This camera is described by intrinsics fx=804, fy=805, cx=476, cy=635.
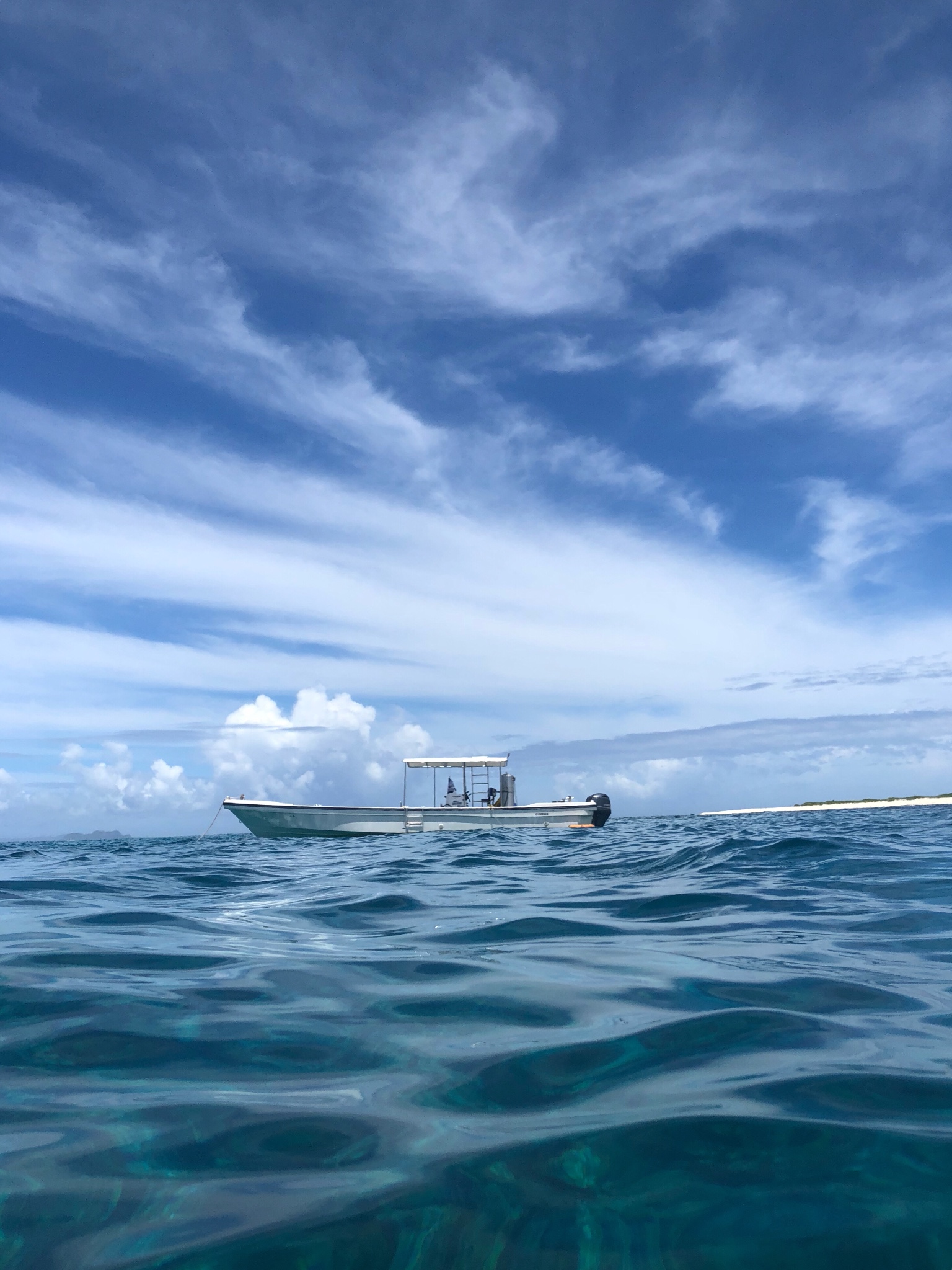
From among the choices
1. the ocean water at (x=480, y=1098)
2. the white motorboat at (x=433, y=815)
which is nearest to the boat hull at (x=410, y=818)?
the white motorboat at (x=433, y=815)

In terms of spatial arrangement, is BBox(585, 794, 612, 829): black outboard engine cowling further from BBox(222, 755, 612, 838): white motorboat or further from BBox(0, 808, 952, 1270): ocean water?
BBox(0, 808, 952, 1270): ocean water

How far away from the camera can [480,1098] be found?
2432 millimetres

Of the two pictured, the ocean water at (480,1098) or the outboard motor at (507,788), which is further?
the outboard motor at (507,788)

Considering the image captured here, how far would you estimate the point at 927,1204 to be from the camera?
173 cm

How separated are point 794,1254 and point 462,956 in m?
3.37

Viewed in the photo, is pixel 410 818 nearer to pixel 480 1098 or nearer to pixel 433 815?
pixel 433 815

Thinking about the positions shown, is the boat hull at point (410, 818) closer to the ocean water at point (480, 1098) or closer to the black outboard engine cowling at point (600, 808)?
the black outboard engine cowling at point (600, 808)

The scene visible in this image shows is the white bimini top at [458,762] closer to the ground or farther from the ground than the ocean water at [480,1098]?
farther from the ground

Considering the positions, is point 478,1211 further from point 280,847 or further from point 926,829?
point 280,847

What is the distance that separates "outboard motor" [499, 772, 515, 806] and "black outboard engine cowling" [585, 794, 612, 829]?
4.64 meters

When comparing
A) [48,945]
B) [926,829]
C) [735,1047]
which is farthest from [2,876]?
[926,829]

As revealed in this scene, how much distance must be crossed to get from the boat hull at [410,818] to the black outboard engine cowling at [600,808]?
0.40 feet

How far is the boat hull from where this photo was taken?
1361 inches

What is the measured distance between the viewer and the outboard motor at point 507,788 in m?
39.7
